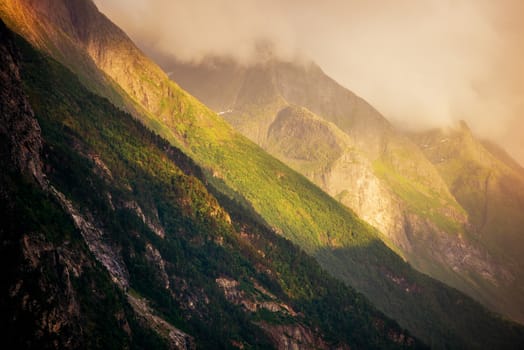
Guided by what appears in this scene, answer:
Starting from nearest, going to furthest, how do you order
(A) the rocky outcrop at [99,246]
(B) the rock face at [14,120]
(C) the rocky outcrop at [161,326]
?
(B) the rock face at [14,120], (C) the rocky outcrop at [161,326], (A) the rocky outcrop at [99,246]

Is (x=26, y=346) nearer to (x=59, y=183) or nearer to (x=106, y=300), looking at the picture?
(x=106, y=300)

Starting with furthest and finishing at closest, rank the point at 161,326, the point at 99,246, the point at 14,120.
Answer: the point at 99,246
the point at 161,326
the point at 14,120

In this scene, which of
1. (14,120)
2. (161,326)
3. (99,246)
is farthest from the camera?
(99,246)

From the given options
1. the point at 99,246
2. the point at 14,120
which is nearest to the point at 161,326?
the point at 99,246

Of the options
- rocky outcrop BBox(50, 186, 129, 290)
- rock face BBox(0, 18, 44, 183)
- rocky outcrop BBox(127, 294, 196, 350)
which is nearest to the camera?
rock face BBox(0, 18, 44, 183)

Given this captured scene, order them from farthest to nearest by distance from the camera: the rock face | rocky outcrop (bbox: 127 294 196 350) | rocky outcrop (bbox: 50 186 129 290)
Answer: rocky outcrop (bbox: 50 186 129 290)
rocky outcrop (bbox: 127 294 196 350)
the rock face

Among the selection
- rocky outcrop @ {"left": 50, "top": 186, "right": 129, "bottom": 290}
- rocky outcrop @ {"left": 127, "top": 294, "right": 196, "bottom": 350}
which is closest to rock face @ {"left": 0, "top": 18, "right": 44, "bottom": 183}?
rocky outcrop @ {"left": 50, "top": 186, "right": 129, "bottom": 290}

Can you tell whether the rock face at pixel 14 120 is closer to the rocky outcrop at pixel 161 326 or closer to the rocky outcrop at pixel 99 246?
the rocky outcrop at pixel 99 246

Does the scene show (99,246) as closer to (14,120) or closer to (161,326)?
(161,326)

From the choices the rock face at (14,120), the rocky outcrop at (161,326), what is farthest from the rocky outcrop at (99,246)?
the rock face at (14,120)

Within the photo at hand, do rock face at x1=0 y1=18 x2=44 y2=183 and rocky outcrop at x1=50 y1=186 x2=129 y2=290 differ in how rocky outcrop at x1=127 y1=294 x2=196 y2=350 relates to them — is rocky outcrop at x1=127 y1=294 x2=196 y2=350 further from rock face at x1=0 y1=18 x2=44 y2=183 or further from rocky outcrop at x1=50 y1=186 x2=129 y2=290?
rock face at x1=0 y1=18 x2=44 y2=183

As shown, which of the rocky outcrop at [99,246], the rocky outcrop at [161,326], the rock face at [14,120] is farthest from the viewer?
the rocky outcrop at [99,246]

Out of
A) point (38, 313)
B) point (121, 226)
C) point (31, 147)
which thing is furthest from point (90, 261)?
point (121, 226)

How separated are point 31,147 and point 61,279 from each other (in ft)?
128
